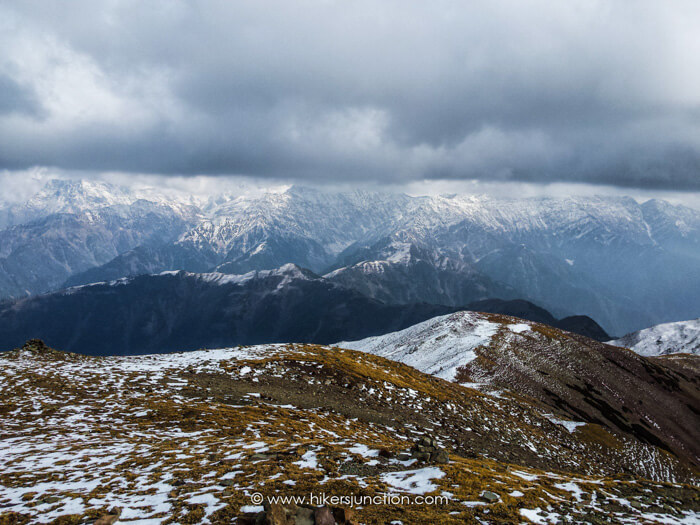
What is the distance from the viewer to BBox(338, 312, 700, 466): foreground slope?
79.4 meters

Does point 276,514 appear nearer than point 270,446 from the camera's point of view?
Yes

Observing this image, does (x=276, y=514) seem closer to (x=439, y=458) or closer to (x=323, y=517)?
(x=323, y=517)

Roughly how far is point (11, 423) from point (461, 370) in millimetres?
76111

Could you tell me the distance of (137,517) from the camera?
1140 cm

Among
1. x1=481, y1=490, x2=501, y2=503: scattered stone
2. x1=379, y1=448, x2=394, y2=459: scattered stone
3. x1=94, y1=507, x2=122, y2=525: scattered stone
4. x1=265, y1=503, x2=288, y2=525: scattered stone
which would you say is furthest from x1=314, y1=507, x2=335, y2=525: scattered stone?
x1=379, y1=448, x2=394, y2=459: scattered stone

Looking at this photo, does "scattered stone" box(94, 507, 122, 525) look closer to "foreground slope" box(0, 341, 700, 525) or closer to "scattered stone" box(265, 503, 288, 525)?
"foreground slope" box(0, 341, 700, 525)

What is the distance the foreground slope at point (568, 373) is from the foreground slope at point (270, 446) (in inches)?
1393

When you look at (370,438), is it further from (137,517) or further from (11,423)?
(11,423)

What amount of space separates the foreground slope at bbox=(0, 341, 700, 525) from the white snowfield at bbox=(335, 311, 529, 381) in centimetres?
4441

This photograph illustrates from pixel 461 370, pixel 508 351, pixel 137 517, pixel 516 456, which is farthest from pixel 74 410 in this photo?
pixel 508 351

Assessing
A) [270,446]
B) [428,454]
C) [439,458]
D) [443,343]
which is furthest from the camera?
[443,343]

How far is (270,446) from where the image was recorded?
18797 mm

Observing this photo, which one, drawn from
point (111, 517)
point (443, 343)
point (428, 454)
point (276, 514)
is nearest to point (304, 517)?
point (276, 514)

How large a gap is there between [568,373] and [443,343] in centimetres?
3309
